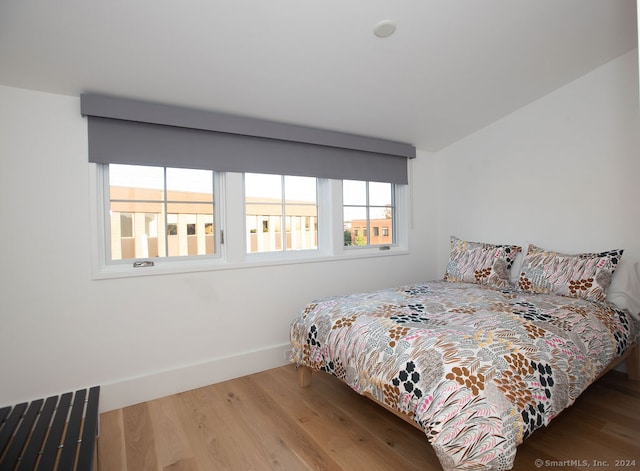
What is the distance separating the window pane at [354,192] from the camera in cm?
350

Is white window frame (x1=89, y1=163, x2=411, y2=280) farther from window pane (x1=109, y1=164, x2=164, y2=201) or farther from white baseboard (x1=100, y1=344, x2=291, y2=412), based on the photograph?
white baseboard (x1=100, y1=344, x2=291, y2=412)

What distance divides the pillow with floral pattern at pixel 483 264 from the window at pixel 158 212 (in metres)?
2.18

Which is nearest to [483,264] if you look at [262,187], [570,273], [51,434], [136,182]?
[570,273]

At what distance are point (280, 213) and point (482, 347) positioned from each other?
201cm

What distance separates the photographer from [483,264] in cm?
304

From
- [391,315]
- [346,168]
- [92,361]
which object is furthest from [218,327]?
[346,168]

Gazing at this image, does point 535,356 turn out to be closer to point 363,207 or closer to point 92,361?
point 363,207

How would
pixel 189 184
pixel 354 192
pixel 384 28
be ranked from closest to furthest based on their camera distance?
pixel 384 28 → pixel 189 184 → pixel 354 192

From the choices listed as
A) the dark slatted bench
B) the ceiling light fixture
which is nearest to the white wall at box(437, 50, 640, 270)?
the ceiling light fixture

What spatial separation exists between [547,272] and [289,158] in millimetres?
2235

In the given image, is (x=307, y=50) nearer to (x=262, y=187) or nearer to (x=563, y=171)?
(x=262, y=187)

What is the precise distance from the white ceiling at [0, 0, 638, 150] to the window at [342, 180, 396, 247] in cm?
85

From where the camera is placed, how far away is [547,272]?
2.69 metres

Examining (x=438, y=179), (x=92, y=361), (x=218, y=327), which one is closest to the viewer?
(x=92, y=361)
